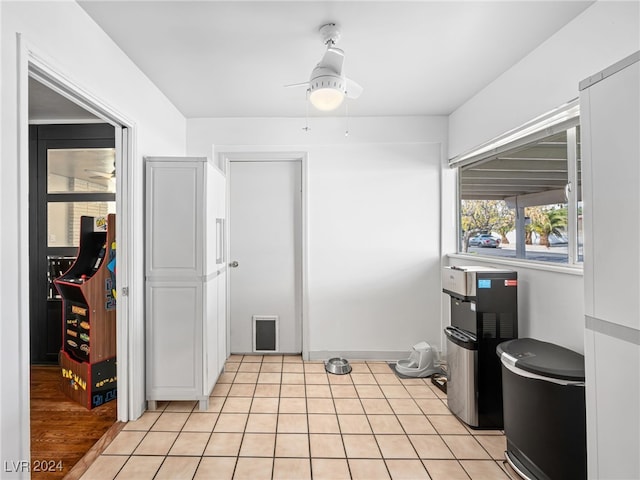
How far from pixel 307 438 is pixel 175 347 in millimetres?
1146

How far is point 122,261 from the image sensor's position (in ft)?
7.81

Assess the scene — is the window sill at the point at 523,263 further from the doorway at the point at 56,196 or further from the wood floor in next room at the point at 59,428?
the doorway at the point at 56,196

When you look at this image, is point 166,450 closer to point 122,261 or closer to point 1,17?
point 122,261

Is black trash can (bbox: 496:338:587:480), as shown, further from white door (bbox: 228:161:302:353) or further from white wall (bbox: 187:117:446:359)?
white door (bbox: 228:161:302:353)

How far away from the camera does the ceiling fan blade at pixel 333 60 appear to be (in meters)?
1.88

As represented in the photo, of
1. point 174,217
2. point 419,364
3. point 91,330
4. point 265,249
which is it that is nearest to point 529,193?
point 419,364

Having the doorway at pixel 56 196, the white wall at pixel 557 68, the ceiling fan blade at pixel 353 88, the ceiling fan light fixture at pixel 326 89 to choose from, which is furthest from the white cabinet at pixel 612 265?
the doorway at pixel 56 196

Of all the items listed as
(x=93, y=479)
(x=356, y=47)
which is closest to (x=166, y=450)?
(x=93, y=479)

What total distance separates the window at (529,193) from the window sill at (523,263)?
0.21ft

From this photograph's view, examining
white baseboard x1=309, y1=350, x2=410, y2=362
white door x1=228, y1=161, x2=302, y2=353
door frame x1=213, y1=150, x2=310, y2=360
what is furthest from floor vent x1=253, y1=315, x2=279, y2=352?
white baseboard x1=309, y1=350, x2=410, y2=362

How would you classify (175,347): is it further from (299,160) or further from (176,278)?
(299,160)

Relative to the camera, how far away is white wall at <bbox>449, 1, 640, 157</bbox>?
163 centimetres

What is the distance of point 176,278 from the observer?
251cm

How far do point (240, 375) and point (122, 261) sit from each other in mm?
1483
